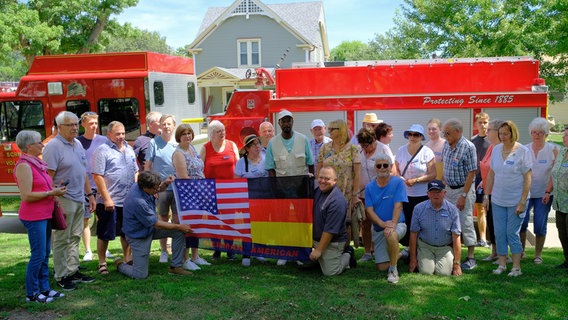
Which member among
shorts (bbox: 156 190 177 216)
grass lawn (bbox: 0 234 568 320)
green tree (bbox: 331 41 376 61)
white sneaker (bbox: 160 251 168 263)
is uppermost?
green tree (bbox: 331 41 376 61)

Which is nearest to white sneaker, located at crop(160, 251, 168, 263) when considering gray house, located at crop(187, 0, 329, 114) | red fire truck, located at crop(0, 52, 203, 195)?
red fire truck, located at crop(0, 52, 203, 195)

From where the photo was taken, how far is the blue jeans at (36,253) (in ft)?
17.0

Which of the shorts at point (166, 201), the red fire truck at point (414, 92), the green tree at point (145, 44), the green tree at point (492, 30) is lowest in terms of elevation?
the shorts at point (166, 201)

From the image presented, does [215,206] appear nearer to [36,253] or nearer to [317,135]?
[317,135]

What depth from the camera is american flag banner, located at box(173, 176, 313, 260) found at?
6.20 m

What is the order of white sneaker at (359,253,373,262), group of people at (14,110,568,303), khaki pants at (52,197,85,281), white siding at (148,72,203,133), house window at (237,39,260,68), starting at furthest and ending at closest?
house window at (237,39,260,68)
white siding at (148,72,203,133)
white sneaker at (359,253,373,262)
group of people at (14,110,568,303)
khaki pants at (52,197,85,281)

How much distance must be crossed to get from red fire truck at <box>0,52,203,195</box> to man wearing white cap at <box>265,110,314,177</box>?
4.47 m

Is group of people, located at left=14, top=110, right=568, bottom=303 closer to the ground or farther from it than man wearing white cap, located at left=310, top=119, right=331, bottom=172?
closer to the ground

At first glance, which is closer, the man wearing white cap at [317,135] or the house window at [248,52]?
the man wearing white cap at [317,135]

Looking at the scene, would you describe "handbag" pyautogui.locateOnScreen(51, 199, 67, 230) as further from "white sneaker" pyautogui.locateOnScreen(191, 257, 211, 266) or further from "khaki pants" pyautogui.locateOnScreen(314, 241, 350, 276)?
"khaki pants" pyautogui.locateOnScreen(314, 241, 350, 276)

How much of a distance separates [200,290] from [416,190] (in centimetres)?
303

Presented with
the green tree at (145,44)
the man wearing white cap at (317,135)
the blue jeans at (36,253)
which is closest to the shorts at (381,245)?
the man wearing white cap at (317,135)

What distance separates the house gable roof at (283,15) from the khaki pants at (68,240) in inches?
1039

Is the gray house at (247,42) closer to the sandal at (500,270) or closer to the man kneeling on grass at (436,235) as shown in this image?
the man kneeling on grass at (436,235)
